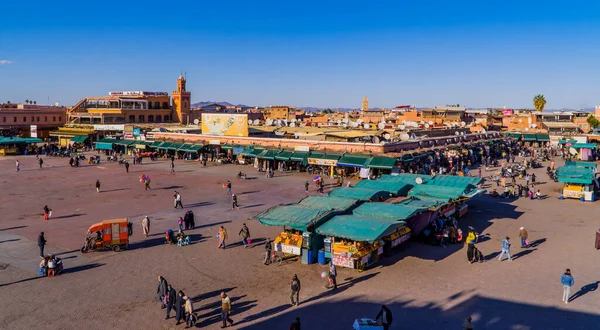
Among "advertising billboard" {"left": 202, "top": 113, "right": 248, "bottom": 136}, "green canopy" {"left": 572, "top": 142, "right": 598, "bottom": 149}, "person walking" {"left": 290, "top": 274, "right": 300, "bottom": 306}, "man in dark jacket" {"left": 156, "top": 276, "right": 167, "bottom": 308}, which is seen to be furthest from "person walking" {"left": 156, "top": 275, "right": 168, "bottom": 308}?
"green canopy" {"left": 572, "top": 142, "right": 598, "bottom": 149}

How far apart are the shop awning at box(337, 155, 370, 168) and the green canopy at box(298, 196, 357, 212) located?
17694 millimetres

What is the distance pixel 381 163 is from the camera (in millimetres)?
38469

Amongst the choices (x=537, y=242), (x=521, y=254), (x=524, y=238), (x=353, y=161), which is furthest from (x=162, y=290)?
(x=353, y=161)

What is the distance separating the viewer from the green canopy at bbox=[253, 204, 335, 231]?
18.1 meters

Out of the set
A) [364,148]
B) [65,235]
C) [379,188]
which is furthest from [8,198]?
[364,148]

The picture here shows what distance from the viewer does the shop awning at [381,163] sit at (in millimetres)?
37906

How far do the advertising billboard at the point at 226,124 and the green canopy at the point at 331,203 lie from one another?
31430 mm

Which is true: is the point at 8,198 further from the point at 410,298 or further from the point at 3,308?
the point at 410,298

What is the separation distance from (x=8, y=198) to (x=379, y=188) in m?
24.5

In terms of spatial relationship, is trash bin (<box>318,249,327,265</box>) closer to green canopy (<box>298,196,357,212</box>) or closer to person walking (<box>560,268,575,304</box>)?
green canopy (<box>298,196,357,212</box>)

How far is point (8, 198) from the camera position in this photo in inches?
1225

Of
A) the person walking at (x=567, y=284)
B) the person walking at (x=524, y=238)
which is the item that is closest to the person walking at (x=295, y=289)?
the person walking at (x=567, y=284)

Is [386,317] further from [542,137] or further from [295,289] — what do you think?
[542,137]

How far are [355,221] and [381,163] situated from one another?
68.9 ft
